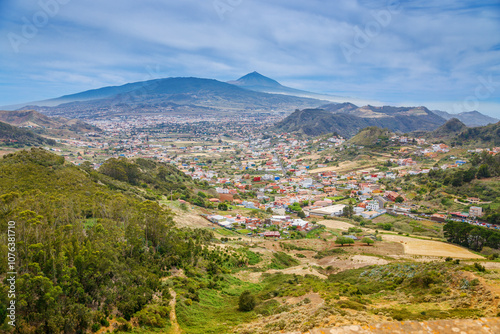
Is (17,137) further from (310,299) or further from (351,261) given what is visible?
(310,299)

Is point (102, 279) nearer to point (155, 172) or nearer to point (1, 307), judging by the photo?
point (1, 307)

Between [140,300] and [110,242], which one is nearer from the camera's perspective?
[140,300]

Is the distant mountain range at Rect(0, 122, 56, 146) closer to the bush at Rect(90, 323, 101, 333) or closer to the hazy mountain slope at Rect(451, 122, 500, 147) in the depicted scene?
the bush at Rect(90, 323, 101, 333)

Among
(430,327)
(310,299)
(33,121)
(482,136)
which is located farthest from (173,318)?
(33,121)

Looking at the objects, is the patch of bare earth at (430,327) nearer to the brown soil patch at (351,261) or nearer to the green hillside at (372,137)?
the brown soil patch at (351,261)

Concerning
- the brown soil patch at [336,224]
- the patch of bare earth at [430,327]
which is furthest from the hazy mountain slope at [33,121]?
the patch of bare earth at [430,327]

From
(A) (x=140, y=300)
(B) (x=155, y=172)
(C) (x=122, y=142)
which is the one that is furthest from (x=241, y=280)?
(C) (x=122, y=142)
